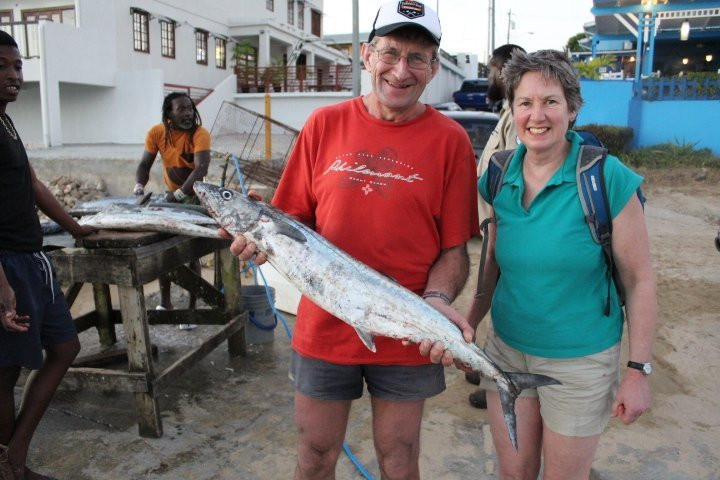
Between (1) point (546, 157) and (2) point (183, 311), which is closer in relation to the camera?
(1) point (546, 157)

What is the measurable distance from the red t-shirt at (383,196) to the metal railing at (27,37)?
2026 cm

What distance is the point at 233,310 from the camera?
207 inches

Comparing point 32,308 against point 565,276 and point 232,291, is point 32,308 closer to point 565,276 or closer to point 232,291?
point 232,291

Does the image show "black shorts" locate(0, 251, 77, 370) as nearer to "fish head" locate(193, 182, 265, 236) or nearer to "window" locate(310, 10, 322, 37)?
"fish head" locate(193, 182, 265, 236)

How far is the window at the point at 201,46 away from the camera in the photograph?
27.1m

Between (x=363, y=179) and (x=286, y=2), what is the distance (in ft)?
117

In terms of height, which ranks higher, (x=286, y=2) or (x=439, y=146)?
(x=286, y=2)

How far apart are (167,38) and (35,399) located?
2490 centimetres

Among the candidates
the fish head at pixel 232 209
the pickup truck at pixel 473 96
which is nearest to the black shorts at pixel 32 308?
the fish head at pixel 232 209

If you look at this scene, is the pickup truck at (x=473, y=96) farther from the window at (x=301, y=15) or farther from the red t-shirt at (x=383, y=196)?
the red t-shirt at (x=383, y=196)

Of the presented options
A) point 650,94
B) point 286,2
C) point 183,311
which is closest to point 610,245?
point 183,311

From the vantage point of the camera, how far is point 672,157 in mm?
14828

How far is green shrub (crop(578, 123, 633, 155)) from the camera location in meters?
14.8

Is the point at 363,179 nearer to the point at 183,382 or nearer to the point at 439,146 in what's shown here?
the point at 439,146
